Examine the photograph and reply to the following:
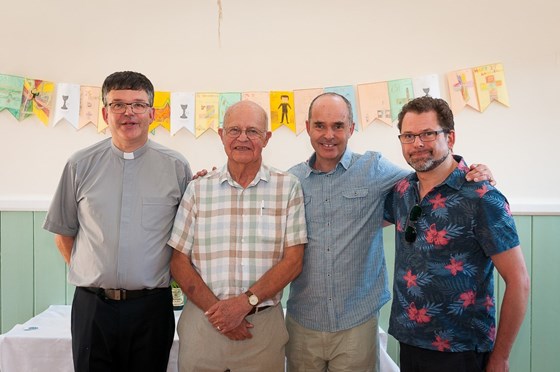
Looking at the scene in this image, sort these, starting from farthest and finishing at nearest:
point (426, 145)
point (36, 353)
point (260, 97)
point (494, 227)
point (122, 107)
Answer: point (260, 97)
point (36, 353)
point (122, 107)
point (426, 145)
point (494, 227)

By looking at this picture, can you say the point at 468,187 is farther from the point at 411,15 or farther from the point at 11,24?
the point at 11,24

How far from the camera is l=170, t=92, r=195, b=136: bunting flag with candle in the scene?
2629 millimetres

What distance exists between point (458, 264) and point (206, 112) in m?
1.76

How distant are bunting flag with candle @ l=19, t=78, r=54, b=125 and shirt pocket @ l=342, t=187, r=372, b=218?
198 cm

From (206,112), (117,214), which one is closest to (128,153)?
(117,214)

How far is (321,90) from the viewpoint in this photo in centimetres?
260

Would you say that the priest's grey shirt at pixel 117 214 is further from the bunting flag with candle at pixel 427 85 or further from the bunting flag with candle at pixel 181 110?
the bunting flag with candle at pixel 427 85

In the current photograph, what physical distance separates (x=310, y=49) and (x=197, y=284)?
1.68 metres

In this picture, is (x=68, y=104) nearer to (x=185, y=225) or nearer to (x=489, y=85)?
(x=185, y=225)

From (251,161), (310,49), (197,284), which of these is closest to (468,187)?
(251,161)

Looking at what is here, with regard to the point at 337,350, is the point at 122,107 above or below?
above

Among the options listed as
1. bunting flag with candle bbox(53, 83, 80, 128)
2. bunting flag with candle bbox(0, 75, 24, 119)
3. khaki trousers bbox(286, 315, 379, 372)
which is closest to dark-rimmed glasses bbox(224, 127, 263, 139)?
khaki trousers bbox(286, 315, 379, 372)

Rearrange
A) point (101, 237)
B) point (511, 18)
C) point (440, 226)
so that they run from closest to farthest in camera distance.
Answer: point (440, 226)
point (101, 237)
point (511, 18)

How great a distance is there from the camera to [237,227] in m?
1.57
